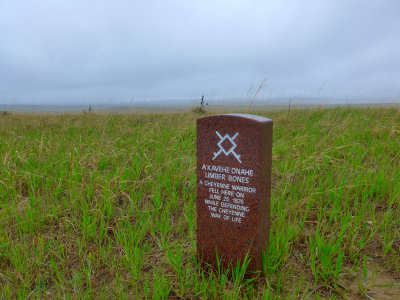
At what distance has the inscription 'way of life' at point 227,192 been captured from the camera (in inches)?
78.3

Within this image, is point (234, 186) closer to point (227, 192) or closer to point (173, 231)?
point (227, 192)

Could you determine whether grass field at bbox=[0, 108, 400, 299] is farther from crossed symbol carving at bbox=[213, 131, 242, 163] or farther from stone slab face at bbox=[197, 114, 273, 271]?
crossed symbol carving at bbox=[213, 131, 242, 163]

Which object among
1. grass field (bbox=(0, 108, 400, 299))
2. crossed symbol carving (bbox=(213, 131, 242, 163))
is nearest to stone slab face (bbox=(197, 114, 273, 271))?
crossed symbol carving (bbox=(213, 131, 242, 163))

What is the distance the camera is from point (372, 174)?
3350 mm

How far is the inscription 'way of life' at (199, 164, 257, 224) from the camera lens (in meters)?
1.99

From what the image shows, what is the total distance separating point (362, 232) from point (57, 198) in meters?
3.14

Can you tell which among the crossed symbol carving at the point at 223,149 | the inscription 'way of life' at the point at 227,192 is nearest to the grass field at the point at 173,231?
the inscription 'way of life' at the point at 227,192

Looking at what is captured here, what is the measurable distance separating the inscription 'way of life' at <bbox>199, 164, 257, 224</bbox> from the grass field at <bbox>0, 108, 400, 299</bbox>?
41 centimetres

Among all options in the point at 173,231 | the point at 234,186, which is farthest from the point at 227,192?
the point at 173,231

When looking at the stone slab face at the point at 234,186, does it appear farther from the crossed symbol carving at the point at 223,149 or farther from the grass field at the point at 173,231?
the grass field at the point at 173,231

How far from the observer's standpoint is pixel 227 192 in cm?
206

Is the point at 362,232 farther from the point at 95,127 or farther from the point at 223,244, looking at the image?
the point at 95,127

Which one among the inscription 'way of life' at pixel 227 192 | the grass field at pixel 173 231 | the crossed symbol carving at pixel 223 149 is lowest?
the grass field at pixel 173 231

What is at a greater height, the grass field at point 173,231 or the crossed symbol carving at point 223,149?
the crossed symbol carving at point 223,149
